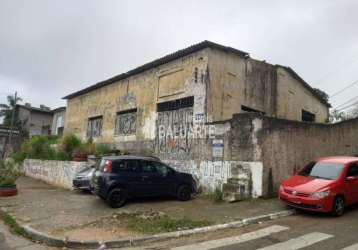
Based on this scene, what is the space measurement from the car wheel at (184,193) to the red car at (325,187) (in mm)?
4181

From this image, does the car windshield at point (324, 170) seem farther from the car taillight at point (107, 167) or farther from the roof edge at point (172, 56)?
the roof edge at point (172, 56)

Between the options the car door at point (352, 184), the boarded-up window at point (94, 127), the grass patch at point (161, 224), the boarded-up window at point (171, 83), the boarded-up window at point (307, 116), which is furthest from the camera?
the boarded-up window at point (94, 127)

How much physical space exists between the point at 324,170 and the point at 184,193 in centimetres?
529

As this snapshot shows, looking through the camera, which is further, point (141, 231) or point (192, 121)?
point (192, 121)

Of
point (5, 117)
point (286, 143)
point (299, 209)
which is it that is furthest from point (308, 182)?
point (5, 117)

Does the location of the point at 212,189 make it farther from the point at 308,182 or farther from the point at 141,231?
the point at 141,231

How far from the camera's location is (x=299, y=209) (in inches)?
395

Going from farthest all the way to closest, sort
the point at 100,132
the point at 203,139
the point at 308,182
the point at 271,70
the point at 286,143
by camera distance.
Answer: the point at 100,132, the point at 271,70, the point at 203,139, the point at 286,143, the point at 308,182

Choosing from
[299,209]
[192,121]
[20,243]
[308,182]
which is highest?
[192,121]

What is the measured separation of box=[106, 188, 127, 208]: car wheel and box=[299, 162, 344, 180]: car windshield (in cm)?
612

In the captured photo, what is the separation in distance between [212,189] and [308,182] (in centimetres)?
471

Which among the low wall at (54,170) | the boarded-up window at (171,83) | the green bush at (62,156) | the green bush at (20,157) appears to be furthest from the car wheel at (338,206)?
the green bush at (20,157)

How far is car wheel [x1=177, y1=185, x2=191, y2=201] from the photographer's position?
42.1ft

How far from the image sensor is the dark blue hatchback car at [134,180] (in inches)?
444
